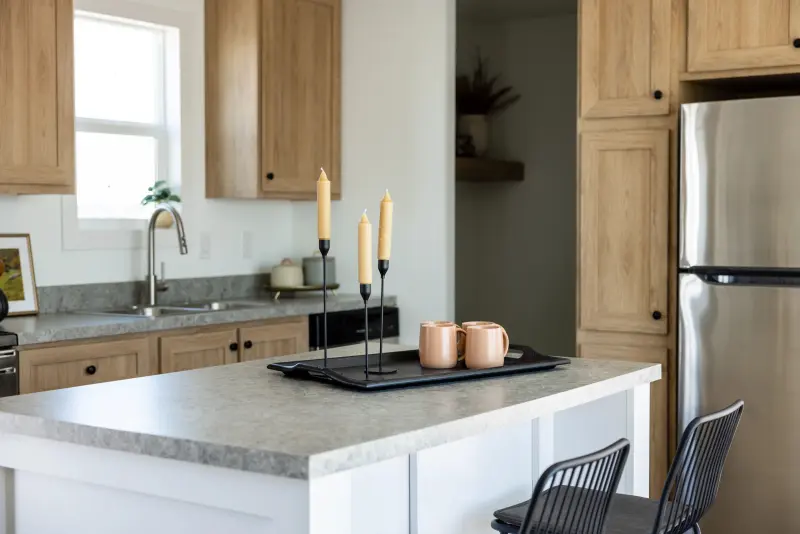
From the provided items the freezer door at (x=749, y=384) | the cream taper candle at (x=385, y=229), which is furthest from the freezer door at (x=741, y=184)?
the cream taper candle at (x=385, y=229)

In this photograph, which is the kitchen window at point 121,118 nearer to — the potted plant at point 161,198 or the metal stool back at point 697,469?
the potted plant at point 161,198

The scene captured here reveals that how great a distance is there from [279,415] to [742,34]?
2.59 m

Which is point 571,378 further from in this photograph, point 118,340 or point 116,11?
point 116,11

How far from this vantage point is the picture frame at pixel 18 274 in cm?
398

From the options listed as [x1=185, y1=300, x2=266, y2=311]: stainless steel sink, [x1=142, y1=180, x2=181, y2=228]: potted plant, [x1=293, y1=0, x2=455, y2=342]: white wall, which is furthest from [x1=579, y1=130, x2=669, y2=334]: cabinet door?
[x1=142, y1=180, x2=181, y2=228]: potted plant

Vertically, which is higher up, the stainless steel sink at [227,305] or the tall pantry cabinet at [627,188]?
the tall pantry cabinet at [627,188]

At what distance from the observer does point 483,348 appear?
235cm

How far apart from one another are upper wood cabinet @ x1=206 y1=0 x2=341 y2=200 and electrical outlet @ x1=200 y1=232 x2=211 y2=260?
192 mm

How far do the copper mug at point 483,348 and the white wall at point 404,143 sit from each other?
8.27ft

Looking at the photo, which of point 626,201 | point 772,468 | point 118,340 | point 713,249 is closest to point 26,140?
point 118,340

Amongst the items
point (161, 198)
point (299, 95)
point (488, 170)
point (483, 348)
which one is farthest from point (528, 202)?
point (483, 348)

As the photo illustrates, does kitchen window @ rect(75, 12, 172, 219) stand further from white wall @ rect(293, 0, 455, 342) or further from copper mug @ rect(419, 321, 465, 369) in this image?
copper mug @ rect(419, 321, 465, 369)

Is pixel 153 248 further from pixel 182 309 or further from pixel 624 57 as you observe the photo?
pixel 624 57

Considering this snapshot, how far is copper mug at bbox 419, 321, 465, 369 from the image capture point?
2338 mm
